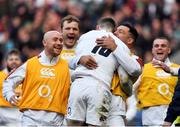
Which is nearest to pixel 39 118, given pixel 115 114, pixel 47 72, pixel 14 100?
pixel 14 100

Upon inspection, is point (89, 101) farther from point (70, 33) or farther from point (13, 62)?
point (13, 62)

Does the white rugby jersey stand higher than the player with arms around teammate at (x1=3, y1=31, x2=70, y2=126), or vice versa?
the white rugby jersey

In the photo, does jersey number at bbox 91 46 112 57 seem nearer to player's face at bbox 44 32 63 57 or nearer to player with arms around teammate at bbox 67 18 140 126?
player with arms around teammate at bbox 67 18 140 126

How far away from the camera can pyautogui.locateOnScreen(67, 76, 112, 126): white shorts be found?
45.4 ft

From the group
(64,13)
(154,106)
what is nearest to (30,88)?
(154,106)

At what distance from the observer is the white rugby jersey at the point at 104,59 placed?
1398 cm

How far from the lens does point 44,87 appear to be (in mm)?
14258

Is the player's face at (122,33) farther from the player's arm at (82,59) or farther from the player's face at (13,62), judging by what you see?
the player's face at (13,62)

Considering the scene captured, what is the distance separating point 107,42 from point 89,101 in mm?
876

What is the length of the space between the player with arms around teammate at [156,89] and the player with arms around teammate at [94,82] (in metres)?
1.95

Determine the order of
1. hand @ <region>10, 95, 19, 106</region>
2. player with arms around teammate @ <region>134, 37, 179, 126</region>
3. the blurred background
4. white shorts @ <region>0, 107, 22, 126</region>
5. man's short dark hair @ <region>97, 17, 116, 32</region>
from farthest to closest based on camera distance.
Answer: the blurred background
white shorts @ <region>0, 107, 22, 126</region>
player with arms around teammate @ <region>134, 37, 179, 126</region>
man's short dark hair @ <region>97, 17, 116, 32</region>
hand @ <region>10, 95, 19, 106</region>

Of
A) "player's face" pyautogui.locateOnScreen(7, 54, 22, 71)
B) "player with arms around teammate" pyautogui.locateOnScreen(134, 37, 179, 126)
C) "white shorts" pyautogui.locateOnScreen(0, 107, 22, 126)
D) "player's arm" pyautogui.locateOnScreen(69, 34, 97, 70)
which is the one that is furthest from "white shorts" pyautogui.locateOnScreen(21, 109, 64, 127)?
"player's face" pyautogui.locateOnScreen(7, 54, 22, 71)

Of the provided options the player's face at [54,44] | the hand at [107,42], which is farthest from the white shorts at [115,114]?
the player's face at [54,44]

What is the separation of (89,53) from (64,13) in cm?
1179
